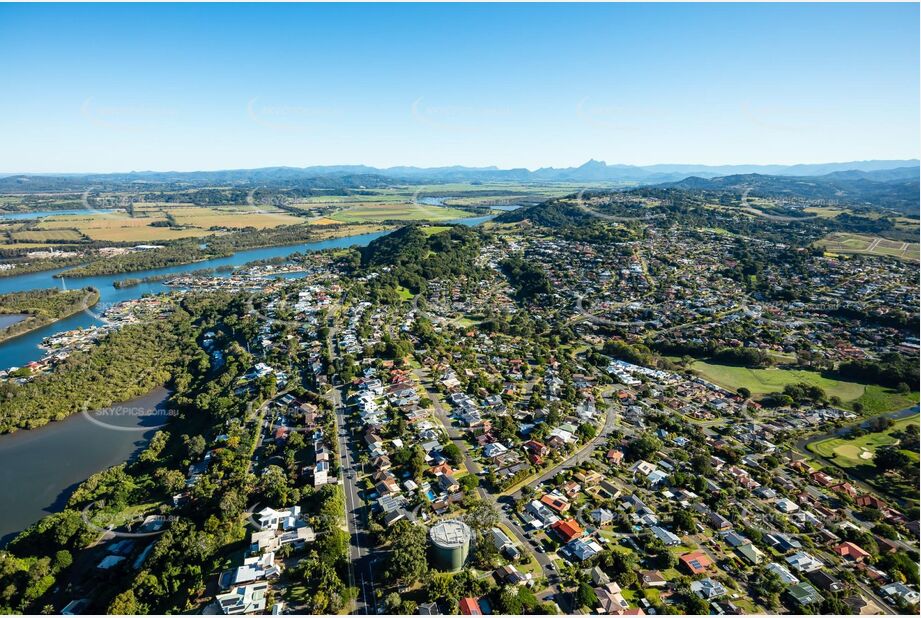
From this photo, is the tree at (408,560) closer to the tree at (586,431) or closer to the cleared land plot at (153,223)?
the tree at (586,431)

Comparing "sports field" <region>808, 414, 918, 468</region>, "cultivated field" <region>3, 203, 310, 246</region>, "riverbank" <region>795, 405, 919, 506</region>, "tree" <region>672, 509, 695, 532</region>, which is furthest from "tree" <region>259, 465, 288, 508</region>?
"cultivated field" <region>3, 203, 310, 246</region>

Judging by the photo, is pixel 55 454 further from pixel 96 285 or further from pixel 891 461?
pixel 96 285

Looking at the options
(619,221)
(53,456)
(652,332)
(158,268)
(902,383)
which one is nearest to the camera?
(53,456)

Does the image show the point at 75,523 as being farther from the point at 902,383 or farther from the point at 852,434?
the point at 902,383

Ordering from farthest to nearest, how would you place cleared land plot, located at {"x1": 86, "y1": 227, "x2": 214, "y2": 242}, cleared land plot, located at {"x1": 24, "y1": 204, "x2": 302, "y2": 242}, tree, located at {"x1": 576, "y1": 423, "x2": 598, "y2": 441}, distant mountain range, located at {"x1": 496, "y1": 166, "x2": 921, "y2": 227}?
distant mountain range, located at {"x1": 496, "y1": 166, "x2": 921, "y2": 227}
cleared land plot, located at {"x1": 24, "y1": 204, "x2": 302, "y2": 242}
cleared land plot, located at {"x1": 86, "y1": 227, "x2": 214, "y2": 242}
tree, located at {"x1": 576, "y1": 423, "x2": 598, "y2": 441}

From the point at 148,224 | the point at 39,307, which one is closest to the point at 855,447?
the point at 39,307

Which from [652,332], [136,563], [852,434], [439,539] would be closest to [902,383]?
[852,434]

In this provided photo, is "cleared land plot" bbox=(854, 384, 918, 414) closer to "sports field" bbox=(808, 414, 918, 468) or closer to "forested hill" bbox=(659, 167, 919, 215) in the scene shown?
"sports field" bbox=(808, 414, 918, 468)
